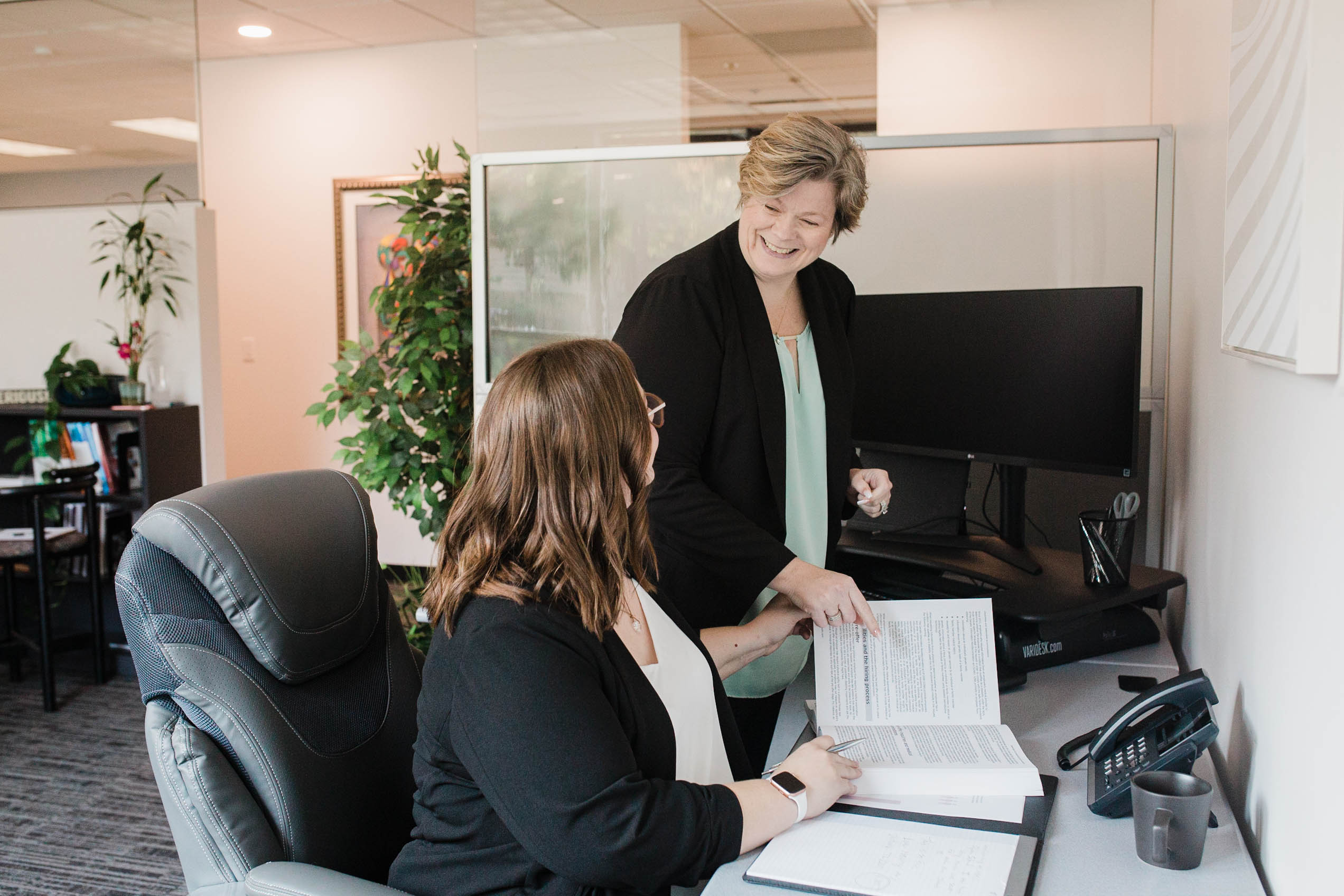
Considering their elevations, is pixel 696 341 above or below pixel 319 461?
Answer: above

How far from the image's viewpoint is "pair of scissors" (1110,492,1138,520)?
6.07ft

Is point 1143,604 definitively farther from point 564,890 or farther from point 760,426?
point 564,890

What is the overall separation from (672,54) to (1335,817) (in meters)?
3.76

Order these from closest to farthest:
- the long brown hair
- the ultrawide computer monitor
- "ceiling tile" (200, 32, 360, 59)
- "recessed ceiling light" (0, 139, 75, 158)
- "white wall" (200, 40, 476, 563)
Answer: the long brown hair < the ultrawide computer monitor < "recessed ceiling light" (0, 139, 75, 158) < "ceiling tile" (200, 32, 360, 59) < "white wall" (200, 40, 476, 563)

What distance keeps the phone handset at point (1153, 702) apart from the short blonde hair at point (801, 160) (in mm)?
836

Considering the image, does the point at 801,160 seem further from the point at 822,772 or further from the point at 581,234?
the point at 581,234

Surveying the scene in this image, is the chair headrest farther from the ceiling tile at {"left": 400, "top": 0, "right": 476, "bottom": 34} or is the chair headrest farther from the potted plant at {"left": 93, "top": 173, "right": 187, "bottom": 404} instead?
the ceiling tile at {"left": 400, "top": 0, "right": 476, "bottom": 34}

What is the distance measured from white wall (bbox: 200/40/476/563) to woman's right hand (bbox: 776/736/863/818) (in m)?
4.60

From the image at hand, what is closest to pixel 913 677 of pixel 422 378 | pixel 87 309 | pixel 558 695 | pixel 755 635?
pixel 755 635

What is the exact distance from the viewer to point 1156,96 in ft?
9.71

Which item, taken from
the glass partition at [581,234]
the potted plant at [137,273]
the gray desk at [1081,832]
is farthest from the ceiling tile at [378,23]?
the gray desk at [1081,832]

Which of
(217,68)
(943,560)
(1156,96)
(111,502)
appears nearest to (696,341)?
(943,560)

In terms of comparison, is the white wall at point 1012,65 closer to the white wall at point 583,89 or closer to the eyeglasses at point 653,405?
the white wall at point 583,89

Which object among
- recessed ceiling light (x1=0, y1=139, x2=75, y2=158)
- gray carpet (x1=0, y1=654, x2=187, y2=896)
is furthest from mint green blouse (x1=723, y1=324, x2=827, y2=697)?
recessed ceiling light (x1=0, y1=139, x2=75, y2=158)
